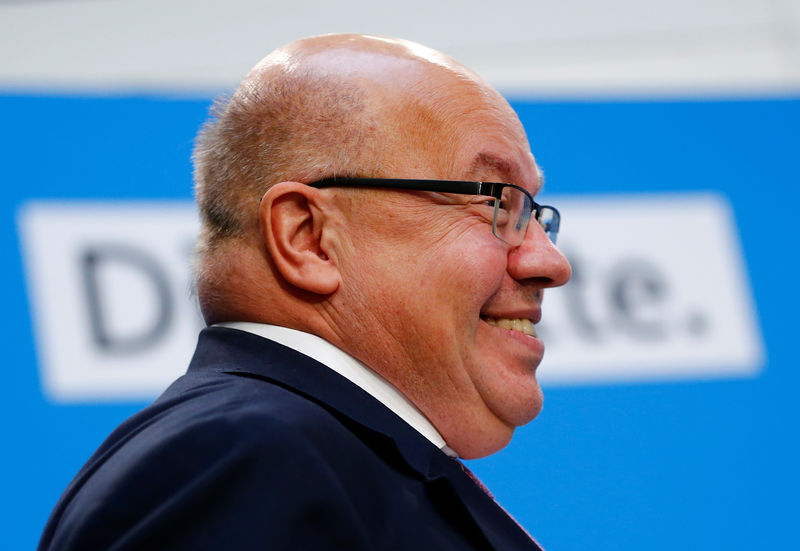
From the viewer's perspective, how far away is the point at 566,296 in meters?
2.46

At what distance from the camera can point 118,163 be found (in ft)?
7.47

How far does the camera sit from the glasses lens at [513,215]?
114cm

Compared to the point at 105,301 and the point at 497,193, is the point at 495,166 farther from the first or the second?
the point at 105,301

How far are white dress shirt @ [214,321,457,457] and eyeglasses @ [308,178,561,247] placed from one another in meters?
0.18

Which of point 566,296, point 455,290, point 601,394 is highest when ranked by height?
point 566,296

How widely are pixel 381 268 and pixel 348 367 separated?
0.40 feet

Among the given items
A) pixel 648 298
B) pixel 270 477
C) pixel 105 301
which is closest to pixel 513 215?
pixel 270 477

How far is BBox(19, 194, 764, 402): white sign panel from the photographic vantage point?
2.13 m

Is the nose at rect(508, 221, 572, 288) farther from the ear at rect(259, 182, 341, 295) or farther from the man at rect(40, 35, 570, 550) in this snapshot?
the ear at rect(259, 182, 341, 295)

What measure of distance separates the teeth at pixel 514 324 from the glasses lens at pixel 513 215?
95 mm

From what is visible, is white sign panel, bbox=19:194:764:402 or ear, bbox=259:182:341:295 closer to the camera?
ear, bbox=259:182:341:295

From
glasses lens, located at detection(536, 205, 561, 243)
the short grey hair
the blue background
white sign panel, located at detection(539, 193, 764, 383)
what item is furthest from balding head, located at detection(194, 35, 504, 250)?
white sign panel, located at detection(539, 193, 764, 383)

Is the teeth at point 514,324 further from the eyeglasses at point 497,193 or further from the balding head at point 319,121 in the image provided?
the balding head at point 319,121

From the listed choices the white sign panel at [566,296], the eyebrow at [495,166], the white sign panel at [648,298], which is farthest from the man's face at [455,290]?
the white sign panel at [648,298]
